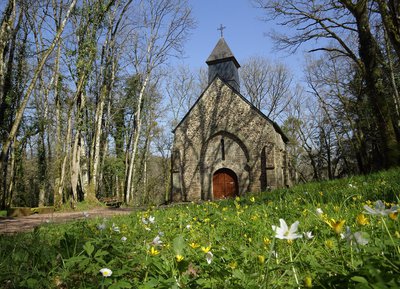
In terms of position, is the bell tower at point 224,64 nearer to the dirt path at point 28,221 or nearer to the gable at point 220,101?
the gable at point 220,101

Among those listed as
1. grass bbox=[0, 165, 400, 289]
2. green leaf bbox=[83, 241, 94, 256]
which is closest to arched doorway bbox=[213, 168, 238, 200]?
grass bbox=[0, 165, 400, 289]

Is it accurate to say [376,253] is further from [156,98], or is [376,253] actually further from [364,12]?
[156,98]

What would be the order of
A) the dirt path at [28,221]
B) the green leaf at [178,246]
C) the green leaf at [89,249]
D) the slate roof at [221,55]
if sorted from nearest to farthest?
the green leaf at [178,246]
the green leaf at [89,249]
the dirt path at [28,221]
the slate roof at [221,55]

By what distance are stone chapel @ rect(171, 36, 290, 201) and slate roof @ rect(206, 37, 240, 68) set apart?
16.1ft

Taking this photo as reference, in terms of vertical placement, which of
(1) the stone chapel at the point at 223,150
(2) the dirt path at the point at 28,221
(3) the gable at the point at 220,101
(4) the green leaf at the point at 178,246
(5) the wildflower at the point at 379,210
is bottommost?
(2) the dirt path at the point at 28,221

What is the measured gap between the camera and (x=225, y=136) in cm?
2245

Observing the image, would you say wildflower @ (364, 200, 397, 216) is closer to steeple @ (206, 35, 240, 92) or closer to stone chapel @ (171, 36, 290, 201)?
stone chapel @ (171, 36, 290, 201)

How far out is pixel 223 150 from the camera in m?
22.3

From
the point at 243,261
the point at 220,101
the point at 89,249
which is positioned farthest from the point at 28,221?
the point at 220,101

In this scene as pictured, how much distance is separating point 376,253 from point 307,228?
164 centimetres

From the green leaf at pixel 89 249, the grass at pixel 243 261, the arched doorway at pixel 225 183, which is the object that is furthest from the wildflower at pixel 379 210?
the arched doorway at pixel 225 183

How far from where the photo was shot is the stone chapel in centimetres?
2112

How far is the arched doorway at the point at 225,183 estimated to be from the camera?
21.5 m

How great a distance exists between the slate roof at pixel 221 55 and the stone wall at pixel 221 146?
4908 millimetres
